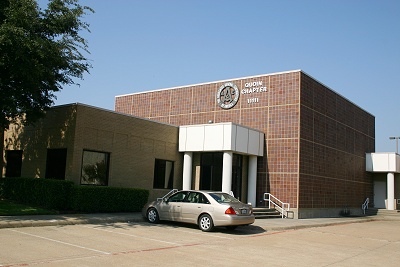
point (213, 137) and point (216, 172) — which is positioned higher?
point (213, 137)

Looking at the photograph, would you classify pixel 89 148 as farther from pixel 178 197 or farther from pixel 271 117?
pixel 271 117

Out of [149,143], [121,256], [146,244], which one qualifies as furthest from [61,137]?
[121,256]

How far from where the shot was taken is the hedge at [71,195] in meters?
→ 17.7

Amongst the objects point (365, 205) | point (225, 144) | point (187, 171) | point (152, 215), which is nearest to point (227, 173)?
point (225, 144)

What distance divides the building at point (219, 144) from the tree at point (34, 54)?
1.59 metres

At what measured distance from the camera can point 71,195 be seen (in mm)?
17703

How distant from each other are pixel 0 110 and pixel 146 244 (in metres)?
9.66

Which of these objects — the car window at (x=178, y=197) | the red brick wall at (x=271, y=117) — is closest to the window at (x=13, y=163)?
the car window at (x=178, y=197)

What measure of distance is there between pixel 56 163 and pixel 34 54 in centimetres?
584

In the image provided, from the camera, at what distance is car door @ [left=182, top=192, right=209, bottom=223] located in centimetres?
1530

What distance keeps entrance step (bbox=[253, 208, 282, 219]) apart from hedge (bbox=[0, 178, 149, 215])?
5.83 meters

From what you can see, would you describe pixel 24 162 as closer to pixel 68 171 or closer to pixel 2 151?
pixel 2 151

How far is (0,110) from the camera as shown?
17.2 m

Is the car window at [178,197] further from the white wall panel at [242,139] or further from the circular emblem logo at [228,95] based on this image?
the circular emblem logo at [228,95]
